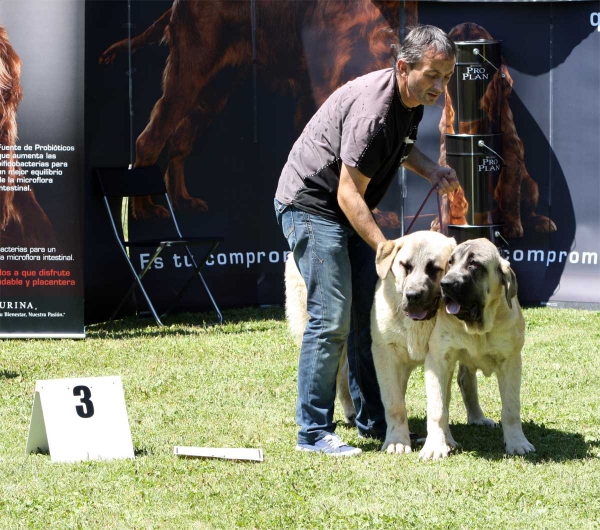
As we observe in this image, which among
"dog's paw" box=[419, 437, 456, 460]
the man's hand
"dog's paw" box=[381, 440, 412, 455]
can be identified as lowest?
"dog's paw" box=[381, 440, 412, 455]

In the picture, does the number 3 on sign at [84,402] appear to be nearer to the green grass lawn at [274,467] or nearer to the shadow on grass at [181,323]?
the green grass lawn at [274,467]

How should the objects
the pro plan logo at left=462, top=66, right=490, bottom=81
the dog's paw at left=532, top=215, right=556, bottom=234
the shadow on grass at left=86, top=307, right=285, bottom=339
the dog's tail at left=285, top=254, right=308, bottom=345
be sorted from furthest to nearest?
the dog's paw at left=532, top=215, right=556, bottom=234
the pro plan logo at left=462, top=66, right=490, bottom=81
the shadow on grass at left=86, top=307, right=285, bottom=339
the dog's tail at left=285, top=254, right=308, bottom=345

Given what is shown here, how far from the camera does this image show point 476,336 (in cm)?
469

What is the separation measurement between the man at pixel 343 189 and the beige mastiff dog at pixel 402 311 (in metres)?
0.15

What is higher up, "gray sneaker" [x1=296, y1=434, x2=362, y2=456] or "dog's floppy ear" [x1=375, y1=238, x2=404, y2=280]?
"dog's floppy ear" [x1=375, y1=238, x2=404, y2=280]

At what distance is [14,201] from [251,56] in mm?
3057

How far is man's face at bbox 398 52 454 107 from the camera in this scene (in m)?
4.43

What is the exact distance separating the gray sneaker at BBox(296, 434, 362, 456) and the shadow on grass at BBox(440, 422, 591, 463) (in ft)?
1.92

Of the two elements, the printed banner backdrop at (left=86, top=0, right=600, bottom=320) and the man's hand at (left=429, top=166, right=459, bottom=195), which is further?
the printed banner backdrop at (left=86, top=0, right=600, bottom=320)

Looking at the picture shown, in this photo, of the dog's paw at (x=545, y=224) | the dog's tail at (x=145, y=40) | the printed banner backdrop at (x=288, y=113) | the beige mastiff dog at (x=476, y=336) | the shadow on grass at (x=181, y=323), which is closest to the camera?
the beige mastiff dog at (x=476, y=336)

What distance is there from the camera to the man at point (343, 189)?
4.52m

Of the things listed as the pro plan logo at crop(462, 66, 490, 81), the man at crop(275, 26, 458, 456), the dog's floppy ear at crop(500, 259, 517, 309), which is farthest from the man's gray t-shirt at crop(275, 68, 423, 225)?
the pro plan logo at crop(462, 66, 490, 81)

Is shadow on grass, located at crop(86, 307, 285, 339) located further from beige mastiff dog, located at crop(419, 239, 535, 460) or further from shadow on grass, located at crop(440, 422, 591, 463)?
beige mastiff dog, located at crop(419, 239, 535, 460)

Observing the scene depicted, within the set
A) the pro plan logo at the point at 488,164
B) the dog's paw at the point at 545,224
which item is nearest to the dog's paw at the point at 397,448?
the pro plan logo at the point at 488,164
